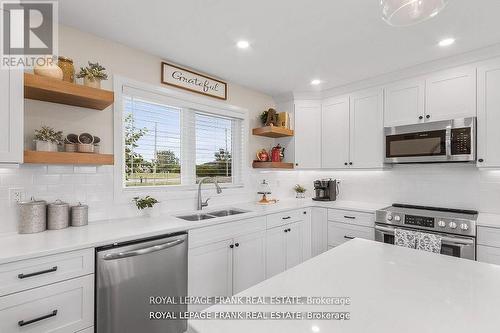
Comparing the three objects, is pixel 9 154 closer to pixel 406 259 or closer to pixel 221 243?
pixel 221 243

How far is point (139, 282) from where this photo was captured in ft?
5.79

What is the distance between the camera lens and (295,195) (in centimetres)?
401

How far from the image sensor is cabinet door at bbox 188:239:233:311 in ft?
6.93

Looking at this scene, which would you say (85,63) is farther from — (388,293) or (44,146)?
(388,293)

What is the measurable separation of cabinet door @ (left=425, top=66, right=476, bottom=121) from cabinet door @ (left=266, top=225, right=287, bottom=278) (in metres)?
2.05

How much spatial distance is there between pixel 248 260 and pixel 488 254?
2.11 m

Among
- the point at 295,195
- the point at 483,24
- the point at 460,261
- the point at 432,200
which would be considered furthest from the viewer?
the point at 295,195

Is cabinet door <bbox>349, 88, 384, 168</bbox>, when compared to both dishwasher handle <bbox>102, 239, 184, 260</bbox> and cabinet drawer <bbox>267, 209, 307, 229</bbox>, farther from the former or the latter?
dishwasher handle <bbox>102, 239, 184, 260</bbox>

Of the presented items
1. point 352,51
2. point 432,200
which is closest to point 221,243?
point 352,51

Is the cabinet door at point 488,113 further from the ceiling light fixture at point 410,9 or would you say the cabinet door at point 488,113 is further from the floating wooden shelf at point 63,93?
the floating wooden shelf at point 63,93

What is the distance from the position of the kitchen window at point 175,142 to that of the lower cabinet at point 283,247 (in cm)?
90

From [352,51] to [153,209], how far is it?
2436mm

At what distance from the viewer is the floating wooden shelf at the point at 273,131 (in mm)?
3369

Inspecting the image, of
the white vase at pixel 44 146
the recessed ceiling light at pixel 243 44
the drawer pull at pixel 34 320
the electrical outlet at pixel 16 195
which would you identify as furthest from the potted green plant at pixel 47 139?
the recessed ceiling light at pixel 243 44
